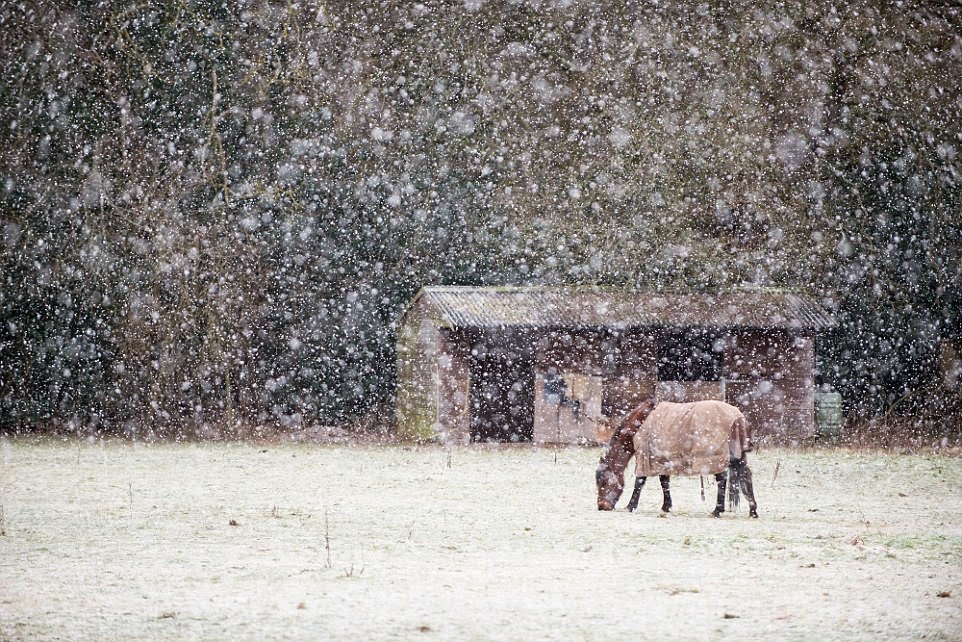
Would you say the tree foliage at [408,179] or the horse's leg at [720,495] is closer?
the horse's leg at [720,495]

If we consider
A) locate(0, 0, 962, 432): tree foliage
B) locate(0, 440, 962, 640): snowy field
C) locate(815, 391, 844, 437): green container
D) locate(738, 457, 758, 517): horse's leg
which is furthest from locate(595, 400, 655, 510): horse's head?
locate(0, 0, 962, 432): tree foliage

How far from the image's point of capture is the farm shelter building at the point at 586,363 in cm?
2670

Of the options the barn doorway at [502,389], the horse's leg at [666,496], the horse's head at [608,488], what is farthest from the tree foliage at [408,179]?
the horse's head at [608,488]

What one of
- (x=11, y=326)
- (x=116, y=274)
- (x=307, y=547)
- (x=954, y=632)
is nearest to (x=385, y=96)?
(x=116, y=274)

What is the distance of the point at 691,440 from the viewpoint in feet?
41.3

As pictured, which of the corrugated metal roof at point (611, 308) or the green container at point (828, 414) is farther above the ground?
the corrugated metal roof at point (611, 308)

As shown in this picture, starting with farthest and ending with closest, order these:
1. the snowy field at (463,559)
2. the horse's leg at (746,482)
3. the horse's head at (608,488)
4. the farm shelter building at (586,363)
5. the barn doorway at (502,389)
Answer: the barn doorway at (502,389) < the farm shelter building at (586,363) < the horse's head at (608,488) < the horse's leg at (746,482) < the snowy field at (463,559)

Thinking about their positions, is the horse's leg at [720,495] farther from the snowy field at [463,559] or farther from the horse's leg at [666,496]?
the horse's leg at [666,496]

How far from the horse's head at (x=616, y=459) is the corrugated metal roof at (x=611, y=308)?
13.2 metres

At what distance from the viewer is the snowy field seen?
6785 mm

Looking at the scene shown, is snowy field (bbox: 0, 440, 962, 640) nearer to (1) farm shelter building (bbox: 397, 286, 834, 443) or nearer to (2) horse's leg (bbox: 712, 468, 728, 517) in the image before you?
(2) horse's leg (bbox: 712, 468, 728, 517)

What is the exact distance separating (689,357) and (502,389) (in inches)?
182

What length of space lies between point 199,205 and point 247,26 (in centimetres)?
507

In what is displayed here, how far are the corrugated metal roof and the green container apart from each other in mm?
1910
